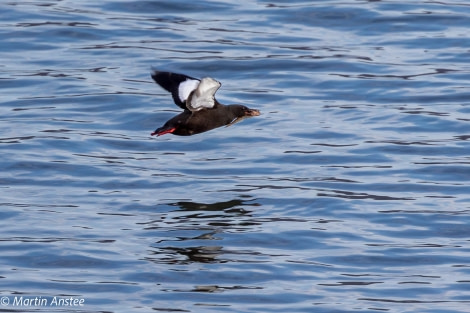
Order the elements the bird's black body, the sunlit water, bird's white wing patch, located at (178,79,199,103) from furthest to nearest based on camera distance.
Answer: bird's white wing patch, located at (178,79,199,103), the bird's black body, the sunlit water

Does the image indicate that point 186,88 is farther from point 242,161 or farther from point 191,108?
point 242,161

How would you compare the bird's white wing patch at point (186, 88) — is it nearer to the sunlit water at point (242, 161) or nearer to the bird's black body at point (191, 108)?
the bird's black body at point (191, 108)

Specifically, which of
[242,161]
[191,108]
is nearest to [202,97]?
[191,108]

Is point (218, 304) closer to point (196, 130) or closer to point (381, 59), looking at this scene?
point (196, 130)

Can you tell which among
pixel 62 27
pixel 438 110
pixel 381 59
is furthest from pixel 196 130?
pixel 62 27

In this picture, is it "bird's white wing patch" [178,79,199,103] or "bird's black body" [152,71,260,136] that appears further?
"bird's white wing patch" [178,79,199,103]

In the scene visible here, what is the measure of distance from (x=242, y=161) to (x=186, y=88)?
1368mm

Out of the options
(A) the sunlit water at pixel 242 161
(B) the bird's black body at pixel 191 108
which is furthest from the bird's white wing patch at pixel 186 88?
(A) the sunlit water at pixel 242 161

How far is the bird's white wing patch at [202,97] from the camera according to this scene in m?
11.5

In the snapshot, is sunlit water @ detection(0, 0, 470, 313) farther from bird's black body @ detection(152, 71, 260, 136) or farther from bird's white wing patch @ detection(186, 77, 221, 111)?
bird's white wing patch @ detection(186, 77, 221, 111)

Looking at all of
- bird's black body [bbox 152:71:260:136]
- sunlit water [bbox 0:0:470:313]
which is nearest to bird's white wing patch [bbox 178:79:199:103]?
bird's black body [bbox 152:71:260:136]

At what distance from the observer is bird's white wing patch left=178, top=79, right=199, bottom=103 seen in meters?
11.7

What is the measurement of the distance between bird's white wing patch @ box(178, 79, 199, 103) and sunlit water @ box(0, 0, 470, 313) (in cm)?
85

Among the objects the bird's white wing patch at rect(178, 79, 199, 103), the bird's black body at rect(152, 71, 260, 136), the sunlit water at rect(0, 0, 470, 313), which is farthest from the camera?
the bird's white wing patch at rect(178, 79, 199, 103)
